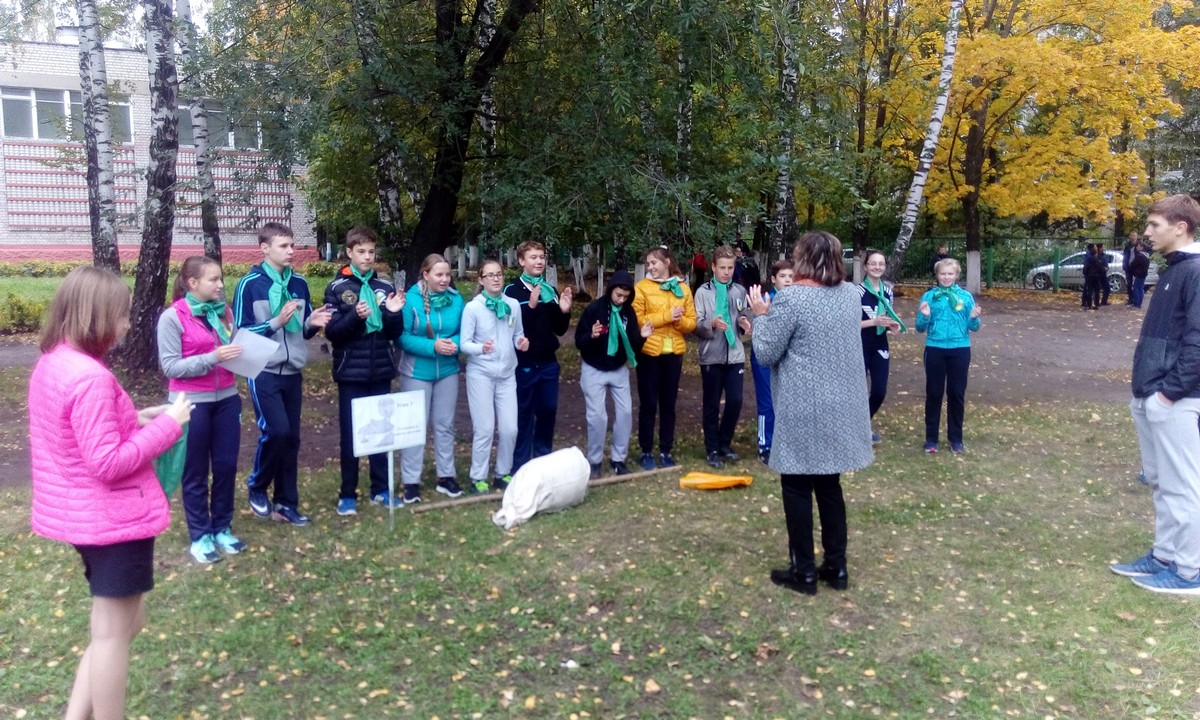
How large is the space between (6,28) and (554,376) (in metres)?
11.1

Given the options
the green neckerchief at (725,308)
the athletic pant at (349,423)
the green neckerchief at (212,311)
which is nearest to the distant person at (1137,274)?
the green neckerchief at (725,308)

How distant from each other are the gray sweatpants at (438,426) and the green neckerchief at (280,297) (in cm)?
102

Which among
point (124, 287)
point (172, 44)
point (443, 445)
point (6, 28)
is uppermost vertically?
point (6, 28)

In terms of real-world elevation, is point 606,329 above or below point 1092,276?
below

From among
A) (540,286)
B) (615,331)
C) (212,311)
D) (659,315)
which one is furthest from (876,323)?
(212,311)

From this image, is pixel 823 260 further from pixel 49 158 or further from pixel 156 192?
pixel 49 158

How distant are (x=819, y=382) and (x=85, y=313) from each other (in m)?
3.28

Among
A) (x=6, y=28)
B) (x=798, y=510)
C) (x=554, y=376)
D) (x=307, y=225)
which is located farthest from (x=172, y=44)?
(x=307, y=225)

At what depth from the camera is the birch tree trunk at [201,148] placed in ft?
29.1

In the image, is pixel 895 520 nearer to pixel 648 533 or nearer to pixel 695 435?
pixel 648 533

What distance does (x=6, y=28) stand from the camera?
13.0 metres

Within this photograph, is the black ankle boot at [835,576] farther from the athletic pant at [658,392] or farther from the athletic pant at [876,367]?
the athletic pant at [876,367]

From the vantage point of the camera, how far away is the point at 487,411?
21.7 ft

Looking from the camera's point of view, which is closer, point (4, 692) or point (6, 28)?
point (4, 692)
